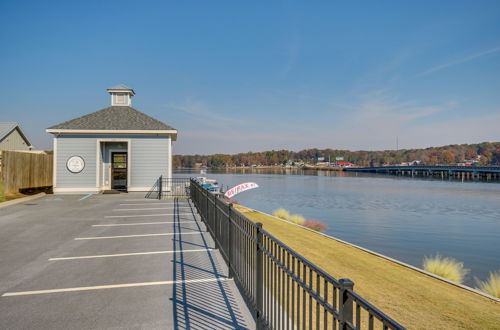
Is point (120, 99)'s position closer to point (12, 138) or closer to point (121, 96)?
point (121, 96)

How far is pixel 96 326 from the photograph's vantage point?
3959mm

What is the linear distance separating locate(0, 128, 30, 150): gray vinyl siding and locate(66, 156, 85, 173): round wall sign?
1989 cm

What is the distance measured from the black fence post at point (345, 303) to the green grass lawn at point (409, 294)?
4.91m

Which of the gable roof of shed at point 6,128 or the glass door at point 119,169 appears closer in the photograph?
the glass door at point 119,169

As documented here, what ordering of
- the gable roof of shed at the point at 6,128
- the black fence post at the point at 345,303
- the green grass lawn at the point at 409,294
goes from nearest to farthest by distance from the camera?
1. the black fence post at the point at 345,303
2. the green grass lawn at the point at 409,294
3. the gable roof of shed at the point at 6,128

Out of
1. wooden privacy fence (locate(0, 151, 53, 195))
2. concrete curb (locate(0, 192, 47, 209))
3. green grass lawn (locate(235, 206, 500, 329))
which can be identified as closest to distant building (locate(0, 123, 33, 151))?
wooden privacy fence (locate(0, 151, 53, 195))

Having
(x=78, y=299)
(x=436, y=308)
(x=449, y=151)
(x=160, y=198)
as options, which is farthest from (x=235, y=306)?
(x=449, y=151)

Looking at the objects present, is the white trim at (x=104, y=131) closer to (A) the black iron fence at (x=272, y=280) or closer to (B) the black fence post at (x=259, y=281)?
(A) the black iron fence at (x=272, y=280)

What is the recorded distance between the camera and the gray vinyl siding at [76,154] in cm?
2030

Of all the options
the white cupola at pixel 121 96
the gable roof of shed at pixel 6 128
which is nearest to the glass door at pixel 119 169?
the white cupola at pixel 121 96

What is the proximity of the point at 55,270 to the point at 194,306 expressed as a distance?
342cm

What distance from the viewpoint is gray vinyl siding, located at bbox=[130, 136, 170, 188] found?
20766 mm

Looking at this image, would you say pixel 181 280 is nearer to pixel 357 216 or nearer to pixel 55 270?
pixel 55 270

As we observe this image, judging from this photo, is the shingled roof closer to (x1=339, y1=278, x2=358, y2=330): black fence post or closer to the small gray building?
the small gray building
